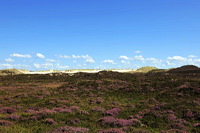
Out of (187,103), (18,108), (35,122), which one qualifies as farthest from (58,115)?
(187,103)

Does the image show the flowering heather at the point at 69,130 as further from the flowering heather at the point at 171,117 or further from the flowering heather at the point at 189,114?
the flowering heather at the point at 189,114

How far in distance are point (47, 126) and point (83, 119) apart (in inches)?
152

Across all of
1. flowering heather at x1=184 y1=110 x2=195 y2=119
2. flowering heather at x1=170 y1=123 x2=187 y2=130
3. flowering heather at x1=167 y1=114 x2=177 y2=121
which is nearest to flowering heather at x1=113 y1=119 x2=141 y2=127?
flowering heather at x1=170 y1=123 x2=187 y2=130

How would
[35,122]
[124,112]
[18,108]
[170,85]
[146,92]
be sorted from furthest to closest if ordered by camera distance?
[170,85] → [146,92] → [18,108] → [124,112] → [35,122]

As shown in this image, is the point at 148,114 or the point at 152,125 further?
the point at 148,114

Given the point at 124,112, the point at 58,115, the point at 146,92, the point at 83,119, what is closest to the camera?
the point at 83,119

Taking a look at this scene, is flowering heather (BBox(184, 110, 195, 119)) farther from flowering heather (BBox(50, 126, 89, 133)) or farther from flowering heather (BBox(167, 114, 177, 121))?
flowering heather (BBox(50, 126, 89, 133))

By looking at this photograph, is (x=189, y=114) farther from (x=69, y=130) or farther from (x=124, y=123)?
(x=69, y=130)

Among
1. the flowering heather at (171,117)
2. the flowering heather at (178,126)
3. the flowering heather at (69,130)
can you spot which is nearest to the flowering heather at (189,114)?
the flowering heather at (171,117)

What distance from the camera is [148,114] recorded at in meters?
19.7

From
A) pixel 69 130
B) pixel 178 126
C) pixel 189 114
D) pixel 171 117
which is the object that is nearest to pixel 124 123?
pixel 178 126

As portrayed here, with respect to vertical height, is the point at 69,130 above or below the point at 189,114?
above

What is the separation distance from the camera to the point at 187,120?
1819 centimetres

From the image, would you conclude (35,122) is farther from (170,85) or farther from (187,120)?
(170,85)
